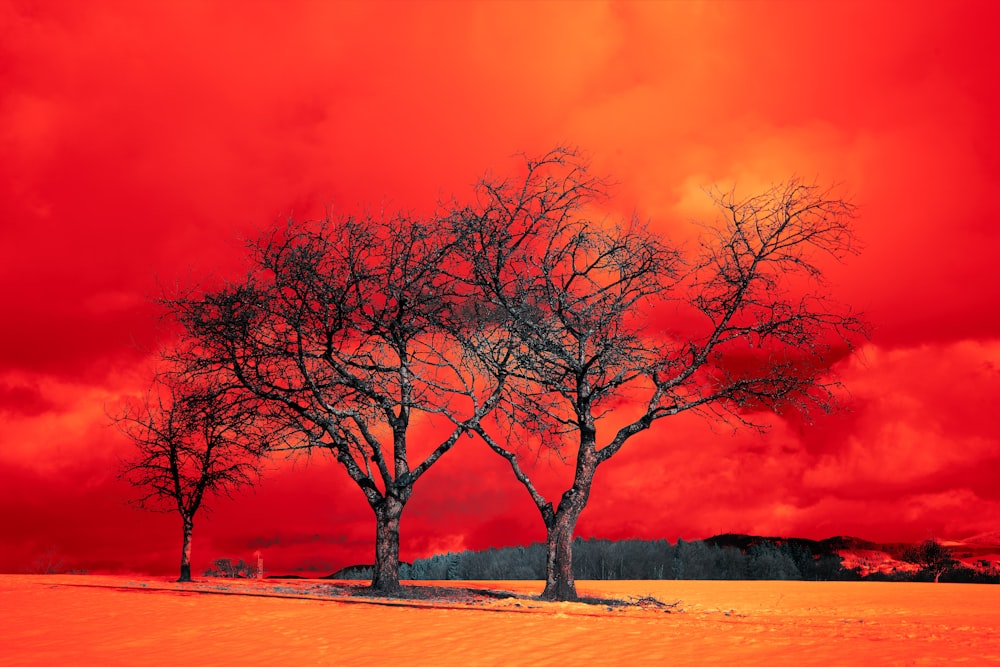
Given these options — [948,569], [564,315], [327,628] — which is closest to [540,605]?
[327,628]

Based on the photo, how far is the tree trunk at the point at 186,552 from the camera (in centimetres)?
3744

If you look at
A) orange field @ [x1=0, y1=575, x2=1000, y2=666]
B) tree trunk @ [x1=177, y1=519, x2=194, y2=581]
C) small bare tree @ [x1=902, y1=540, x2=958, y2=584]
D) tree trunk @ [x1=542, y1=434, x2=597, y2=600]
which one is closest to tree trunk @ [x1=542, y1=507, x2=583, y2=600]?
tree trunk @ [x1=542, y1=434, x2=597, y2=600]

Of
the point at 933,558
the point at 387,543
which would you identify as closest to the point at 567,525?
the point at 387,543

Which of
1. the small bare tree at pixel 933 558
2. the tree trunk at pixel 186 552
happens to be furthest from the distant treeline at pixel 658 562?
the tree trunk at pixel 186 552

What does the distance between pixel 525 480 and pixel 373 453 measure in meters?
5.61

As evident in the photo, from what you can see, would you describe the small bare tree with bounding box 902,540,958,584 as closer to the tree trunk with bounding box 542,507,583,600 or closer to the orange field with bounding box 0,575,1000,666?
the orange field with bounding box 0,575,1000,666

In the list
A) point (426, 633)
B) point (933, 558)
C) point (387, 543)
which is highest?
point (387, 543)

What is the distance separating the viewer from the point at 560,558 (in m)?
28.5

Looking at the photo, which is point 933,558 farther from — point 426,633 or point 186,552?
point 426,633

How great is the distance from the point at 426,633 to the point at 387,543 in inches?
482

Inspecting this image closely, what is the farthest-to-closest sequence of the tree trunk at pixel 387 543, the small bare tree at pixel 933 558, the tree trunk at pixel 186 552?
1. the small bare tree at pixel 933 558
2. the tree trunk at pixel 186 552
3. the tree trunk at pixel 387 543

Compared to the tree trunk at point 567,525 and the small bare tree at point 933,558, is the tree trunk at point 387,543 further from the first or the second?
the small bare tree at point 933,558

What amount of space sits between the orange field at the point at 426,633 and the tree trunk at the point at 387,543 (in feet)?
7.78

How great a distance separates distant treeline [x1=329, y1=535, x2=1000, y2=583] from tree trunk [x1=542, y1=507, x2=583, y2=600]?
75.1 metres
